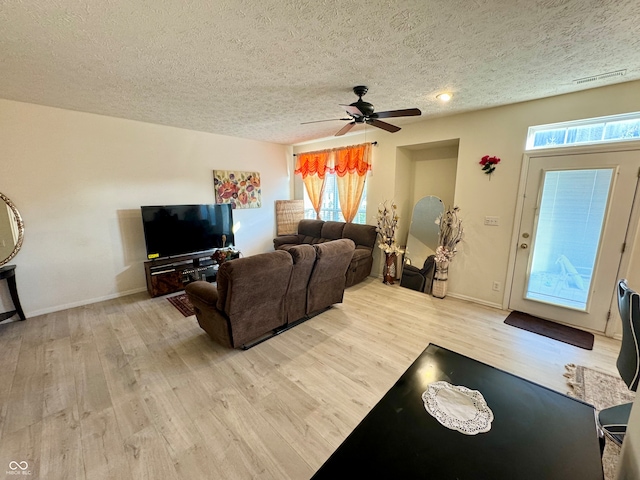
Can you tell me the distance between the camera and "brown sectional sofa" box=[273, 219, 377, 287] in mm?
4316

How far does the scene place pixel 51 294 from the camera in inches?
132

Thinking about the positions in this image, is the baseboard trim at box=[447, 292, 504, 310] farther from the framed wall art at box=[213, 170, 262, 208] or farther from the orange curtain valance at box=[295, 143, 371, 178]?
the framed wall art at box=[213, 170, 262, 208]

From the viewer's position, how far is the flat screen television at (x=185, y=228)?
3.80 m

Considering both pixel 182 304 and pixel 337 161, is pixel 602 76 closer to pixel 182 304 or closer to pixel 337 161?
pixel 337 161

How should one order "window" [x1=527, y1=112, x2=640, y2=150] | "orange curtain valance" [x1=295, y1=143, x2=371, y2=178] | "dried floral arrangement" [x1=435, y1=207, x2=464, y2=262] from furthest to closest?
1. "orange curtain valance" [x1=295, y1=143, x2=371, y2=178]
2. "dried floral arrangement" [x1=435, y1=207, x2=464, y2=262]
3. "window" [x1=527, y1=112, x2=640, y2=150]

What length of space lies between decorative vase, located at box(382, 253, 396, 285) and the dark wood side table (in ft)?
16.1

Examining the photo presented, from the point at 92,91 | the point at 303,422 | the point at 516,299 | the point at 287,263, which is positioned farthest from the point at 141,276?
the point at 516,299

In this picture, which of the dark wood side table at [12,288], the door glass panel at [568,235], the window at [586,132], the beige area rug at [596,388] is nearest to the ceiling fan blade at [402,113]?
the window at [586,132]

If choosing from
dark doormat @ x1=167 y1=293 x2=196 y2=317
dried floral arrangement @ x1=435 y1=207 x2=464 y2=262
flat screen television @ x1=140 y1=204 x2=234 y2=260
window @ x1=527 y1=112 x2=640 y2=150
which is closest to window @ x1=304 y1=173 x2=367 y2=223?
dried floral arrangement @ x1=435 y1=207 x2=464 y2=262

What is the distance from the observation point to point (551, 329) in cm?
294

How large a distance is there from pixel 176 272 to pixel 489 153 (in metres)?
4.80

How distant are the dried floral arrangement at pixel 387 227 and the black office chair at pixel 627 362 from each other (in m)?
2.91

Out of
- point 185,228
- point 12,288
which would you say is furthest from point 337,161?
point 12,288

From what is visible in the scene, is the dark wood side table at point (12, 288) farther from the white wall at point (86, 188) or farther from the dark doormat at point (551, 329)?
the dark doormat at point (551, 329)
